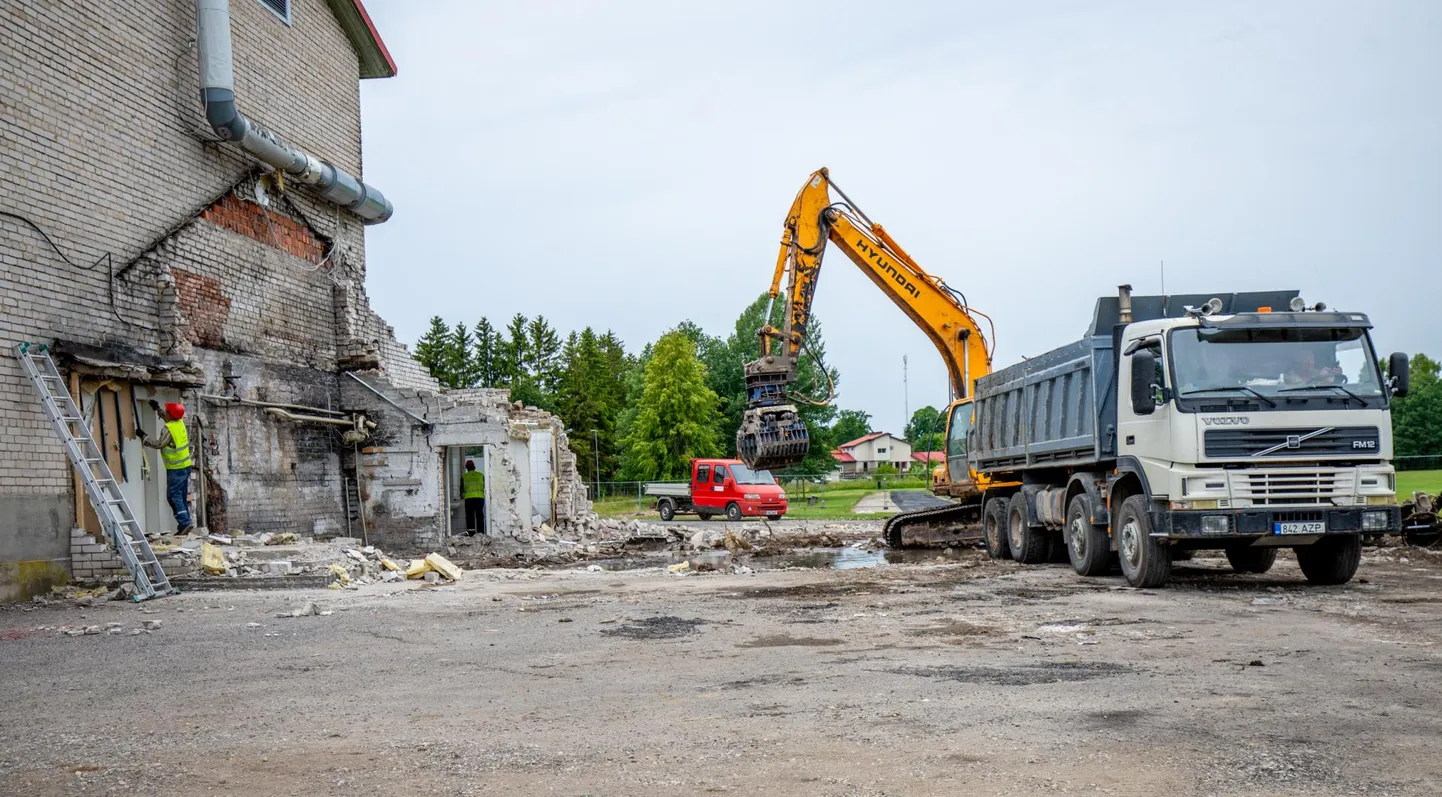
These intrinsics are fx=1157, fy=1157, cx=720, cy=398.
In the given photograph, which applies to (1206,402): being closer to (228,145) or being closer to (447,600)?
(447,600)

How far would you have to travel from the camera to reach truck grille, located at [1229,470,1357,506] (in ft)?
37.9

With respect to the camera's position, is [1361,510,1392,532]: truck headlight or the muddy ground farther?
[1361,510,1392,532]: truck headlight

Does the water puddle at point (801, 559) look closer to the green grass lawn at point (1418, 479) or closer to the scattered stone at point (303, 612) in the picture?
the scattered stone at point (303, 612)

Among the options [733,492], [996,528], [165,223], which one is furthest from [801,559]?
[733,492]

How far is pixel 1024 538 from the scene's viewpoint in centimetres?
1655

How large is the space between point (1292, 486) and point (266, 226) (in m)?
16.3

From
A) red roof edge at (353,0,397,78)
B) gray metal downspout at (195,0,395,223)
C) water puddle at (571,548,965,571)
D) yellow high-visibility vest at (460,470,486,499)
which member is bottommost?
water puddle at (571,548,965,571)

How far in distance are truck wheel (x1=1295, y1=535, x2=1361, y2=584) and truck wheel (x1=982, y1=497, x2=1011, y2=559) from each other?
16.7 ft

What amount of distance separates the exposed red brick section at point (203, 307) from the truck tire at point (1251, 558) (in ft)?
48.5

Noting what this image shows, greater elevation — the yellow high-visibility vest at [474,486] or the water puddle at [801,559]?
the yellow high-visibility vest at [474,486]

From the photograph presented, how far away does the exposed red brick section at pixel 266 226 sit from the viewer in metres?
18.6

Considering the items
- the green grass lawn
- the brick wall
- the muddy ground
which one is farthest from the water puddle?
the green grass lawn

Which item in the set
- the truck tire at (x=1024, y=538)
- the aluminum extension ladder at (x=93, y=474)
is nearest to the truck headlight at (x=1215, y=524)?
the truck tire at (x=1024, y=538)

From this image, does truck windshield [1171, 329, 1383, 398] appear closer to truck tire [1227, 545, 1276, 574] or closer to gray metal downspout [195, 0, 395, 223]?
truck tire [1227, 545, 1276, 574]
